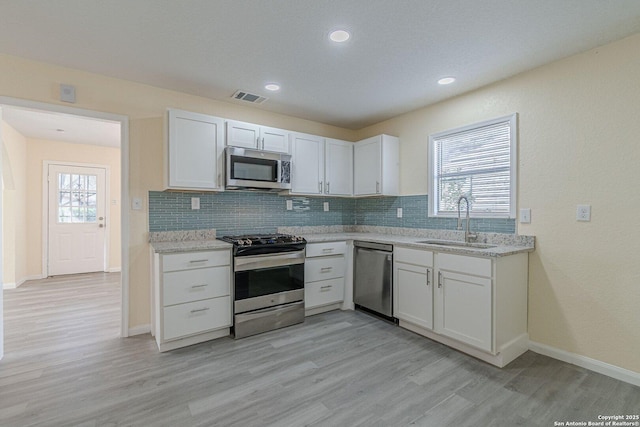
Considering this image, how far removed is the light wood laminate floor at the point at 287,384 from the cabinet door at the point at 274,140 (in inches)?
78.2

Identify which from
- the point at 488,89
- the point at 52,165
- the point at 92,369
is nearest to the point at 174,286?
the point at 92,369

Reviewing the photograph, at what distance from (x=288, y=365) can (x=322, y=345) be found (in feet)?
1.43

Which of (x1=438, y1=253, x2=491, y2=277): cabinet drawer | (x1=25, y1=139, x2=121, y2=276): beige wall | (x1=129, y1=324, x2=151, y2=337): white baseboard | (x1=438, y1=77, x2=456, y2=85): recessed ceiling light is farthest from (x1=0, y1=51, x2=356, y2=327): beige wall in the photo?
(x1=25, y1=139, x2=121, y2=276): beige wall

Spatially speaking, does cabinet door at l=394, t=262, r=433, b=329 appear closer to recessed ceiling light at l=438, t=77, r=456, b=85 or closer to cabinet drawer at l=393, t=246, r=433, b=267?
cabinet drawer at l=393, t=246, r=433, b=267

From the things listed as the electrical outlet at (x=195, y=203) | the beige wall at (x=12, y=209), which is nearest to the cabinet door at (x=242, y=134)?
the electrical outlet at (x=195, y=203)

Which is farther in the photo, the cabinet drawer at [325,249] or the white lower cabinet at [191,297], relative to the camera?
the cabinet drawer at [325,249]

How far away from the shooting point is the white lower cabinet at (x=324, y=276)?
131 inches

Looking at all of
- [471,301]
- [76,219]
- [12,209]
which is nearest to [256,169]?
[471,301]

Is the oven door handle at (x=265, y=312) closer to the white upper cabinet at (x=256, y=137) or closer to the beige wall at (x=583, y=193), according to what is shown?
the white upper cabinet at (x=256, y=137)

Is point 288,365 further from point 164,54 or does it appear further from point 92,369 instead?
point 164,54

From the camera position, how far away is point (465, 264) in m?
2.45

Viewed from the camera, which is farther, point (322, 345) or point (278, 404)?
point (322, 345)

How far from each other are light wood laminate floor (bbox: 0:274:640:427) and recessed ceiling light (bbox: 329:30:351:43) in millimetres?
2446

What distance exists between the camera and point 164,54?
2.37m
